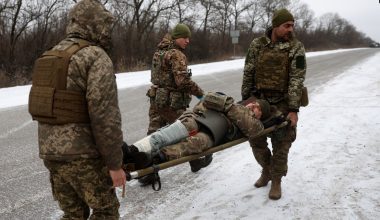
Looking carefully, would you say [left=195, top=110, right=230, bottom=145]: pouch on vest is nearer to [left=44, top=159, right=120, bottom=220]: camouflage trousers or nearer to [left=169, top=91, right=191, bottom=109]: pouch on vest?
[left=169, top=91, right=191, bottom=109]: pouch on vest

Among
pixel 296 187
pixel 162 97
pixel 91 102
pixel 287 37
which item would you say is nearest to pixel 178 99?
pixel 162 97

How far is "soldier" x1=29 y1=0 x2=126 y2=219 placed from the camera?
238 cm

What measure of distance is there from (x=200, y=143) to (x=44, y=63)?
1.53m

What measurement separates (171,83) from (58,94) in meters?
2.53

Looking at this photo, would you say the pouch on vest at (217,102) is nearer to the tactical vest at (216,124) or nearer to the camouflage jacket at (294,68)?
the tactical vest at (216,124)

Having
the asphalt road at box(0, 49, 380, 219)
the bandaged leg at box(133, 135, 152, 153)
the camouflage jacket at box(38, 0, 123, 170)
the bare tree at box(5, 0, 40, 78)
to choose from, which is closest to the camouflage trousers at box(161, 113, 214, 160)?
the bandaged leg at box(133, 135, 152, 153)

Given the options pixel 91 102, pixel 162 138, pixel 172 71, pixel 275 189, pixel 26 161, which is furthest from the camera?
pixel 26 161

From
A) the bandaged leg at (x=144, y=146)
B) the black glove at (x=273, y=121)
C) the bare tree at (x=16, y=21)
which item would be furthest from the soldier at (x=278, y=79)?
the bare tree at (x=16, y=21)

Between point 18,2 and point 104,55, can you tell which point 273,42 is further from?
point 18,2

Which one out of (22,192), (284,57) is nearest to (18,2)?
(22,192)

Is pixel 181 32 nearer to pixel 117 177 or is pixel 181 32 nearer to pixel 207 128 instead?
pixel 207 128

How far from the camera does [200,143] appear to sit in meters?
3.50

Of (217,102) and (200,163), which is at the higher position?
(217,102)

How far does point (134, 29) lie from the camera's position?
25.2 meters
